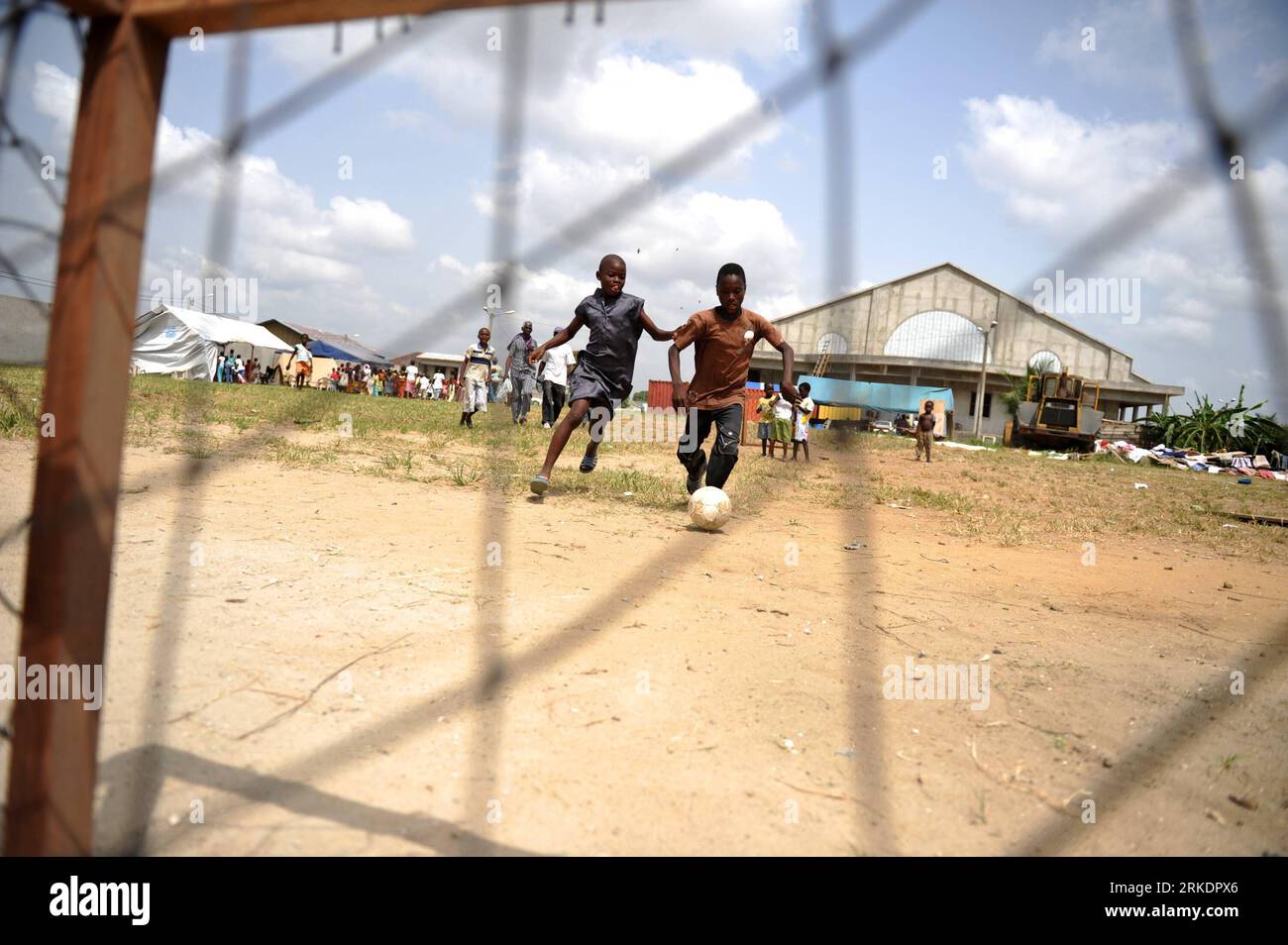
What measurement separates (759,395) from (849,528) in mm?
8556

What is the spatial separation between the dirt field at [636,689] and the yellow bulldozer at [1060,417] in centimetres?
2107

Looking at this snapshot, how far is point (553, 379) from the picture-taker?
1314cm

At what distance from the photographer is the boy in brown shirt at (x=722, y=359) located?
19.9 feet

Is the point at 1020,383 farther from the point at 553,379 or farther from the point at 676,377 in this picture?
the point at 676,377

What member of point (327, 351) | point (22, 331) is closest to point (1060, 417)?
point (327, 351)

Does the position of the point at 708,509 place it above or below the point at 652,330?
below

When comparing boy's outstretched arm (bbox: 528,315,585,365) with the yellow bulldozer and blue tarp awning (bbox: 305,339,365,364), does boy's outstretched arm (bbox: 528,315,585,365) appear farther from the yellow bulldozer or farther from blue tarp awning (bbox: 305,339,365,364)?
blue tarp awning (bbox: 305,339,365,364)

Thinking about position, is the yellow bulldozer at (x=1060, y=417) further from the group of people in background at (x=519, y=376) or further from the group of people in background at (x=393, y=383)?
the group of people in background at (x=393, y=383)

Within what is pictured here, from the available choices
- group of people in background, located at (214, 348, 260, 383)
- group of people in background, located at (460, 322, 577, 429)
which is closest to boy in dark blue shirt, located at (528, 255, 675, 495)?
group of people in background, located at (460, 322, 577, 429)

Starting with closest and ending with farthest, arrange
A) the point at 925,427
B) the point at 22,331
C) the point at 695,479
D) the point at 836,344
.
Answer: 1. the point at 836,344
2. the point at 22,331
3. the point at 695,479
4. the point at 925,427

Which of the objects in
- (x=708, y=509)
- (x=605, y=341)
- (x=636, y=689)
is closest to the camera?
(x=636, y=689)

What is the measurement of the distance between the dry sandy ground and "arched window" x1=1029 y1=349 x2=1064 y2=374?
26270mm

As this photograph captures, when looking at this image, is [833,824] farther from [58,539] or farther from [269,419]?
[269,419]

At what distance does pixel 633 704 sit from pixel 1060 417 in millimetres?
25608
